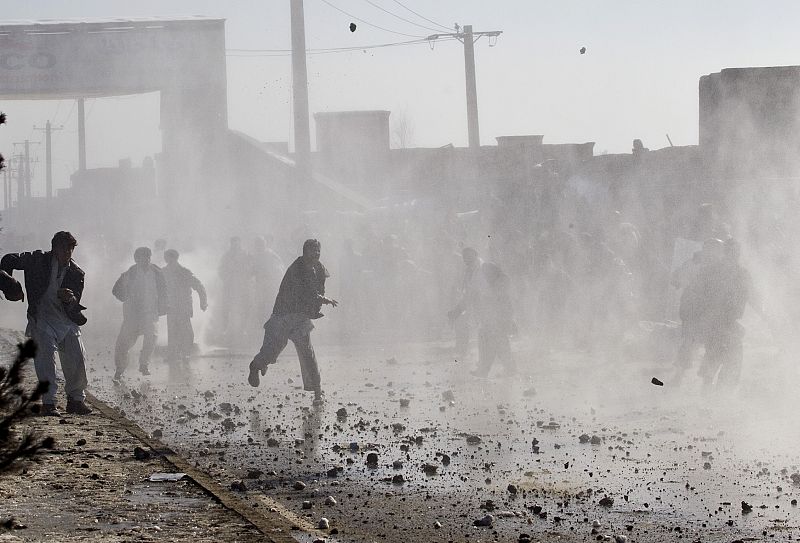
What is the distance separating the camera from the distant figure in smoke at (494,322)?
15.7 m

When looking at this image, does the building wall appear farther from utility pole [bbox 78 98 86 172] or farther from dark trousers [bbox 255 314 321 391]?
utility pole [bbox 78 98 86 172]

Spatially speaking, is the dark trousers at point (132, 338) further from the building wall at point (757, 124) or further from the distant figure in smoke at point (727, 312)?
the building wall at point (757, 124)

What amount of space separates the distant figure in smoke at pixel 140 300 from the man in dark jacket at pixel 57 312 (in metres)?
4.42

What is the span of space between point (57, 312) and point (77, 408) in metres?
0.86

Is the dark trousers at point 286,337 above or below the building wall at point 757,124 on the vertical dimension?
below

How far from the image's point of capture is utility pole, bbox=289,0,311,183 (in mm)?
29844

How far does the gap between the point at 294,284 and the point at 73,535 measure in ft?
24.6

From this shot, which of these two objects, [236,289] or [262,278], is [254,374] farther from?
[236,289]

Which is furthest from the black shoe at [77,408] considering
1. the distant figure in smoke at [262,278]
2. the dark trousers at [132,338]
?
the distant figure in smoke at [262,278]

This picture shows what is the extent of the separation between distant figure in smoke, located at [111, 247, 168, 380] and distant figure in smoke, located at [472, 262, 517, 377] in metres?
3.91

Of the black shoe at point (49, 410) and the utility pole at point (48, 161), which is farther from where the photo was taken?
the utility pole at point (48, 161)

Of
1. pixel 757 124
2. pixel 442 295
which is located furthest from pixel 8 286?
pixel 442 295

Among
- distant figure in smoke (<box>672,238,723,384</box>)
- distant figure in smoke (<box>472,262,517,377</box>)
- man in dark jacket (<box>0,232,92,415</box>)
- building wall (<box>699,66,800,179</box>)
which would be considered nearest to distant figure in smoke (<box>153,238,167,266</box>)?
distant figure in smoke (<box>472,262,517,377</box>)

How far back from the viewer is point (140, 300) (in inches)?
653
